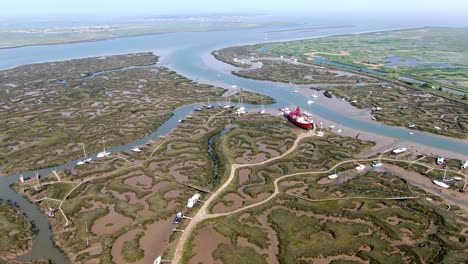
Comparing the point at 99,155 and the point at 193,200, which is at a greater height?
the point at 99,155

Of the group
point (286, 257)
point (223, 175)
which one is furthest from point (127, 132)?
point (286, 257)

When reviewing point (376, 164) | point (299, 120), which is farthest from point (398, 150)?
point (299, 120)

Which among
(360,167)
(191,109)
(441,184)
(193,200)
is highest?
(191,109)

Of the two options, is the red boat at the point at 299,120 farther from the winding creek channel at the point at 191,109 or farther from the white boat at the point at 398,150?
the white boat at the point at 398,150

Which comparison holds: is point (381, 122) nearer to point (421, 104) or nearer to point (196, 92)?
point (421, 104)

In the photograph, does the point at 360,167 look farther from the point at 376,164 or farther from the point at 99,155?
the point at 99,155

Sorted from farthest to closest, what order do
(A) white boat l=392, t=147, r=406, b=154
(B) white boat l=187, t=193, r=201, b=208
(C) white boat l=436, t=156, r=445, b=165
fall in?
(A) white boat l=392, t=147, r=406, b=154 → (C) white boat l=436, t=156, r=445, b=165 → (B) white boat l=187, t=193, r=201, b=208

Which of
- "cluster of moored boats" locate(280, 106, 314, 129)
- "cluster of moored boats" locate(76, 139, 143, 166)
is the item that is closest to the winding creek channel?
"cluster of moored boats" locate(76, 139, 143, 166)

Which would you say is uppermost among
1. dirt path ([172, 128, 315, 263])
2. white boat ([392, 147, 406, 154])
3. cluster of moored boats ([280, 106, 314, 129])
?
cluster of moored boats ([280, 106, 314, 129])

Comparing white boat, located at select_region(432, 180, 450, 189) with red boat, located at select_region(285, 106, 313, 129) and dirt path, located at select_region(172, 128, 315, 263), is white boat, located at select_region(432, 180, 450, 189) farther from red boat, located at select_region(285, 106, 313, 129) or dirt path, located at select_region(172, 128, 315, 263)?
red boat, located at select_region(285, 106, 313, 129)
